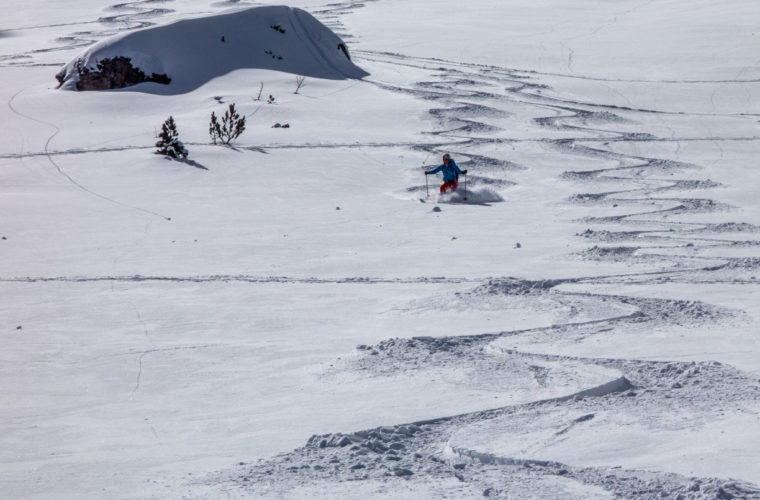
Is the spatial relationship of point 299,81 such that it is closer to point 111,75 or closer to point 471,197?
point 111,75

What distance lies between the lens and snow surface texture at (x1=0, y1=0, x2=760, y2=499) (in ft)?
15.3

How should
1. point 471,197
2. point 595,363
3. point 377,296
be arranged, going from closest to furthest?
point 595,363 → point 377,296 → point 471,197

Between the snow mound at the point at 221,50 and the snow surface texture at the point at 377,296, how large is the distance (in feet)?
1.67

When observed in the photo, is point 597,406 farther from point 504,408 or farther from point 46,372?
point 46,372

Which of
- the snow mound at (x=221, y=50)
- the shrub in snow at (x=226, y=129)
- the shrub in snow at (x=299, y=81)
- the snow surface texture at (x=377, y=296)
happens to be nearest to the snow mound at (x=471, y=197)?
the snow surface texture at (x=377, y=296)

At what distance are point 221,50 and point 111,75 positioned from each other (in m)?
2.18

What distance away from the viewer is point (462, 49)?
79.4ft

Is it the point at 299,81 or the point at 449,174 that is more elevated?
the point at 299,81

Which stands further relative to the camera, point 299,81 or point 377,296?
point 299,81

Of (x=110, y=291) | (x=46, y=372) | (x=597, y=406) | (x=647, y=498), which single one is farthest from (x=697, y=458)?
(x=110, y=291)

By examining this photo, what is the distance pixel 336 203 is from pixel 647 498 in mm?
7727

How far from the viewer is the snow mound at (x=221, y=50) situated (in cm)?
1789


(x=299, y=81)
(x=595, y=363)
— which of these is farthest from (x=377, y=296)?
(x=299, y=81)

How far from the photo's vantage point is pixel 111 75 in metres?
17.8
